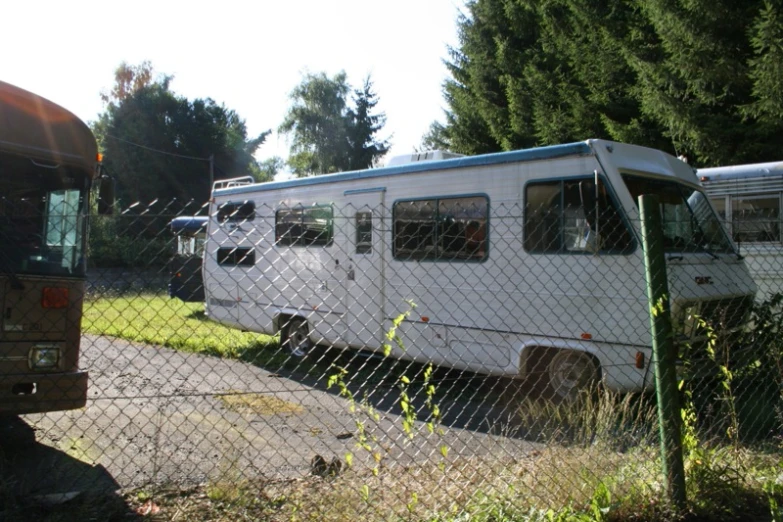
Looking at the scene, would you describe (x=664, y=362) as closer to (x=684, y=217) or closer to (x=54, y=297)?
(x=54, y=297)

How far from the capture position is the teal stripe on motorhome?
21.5 ft

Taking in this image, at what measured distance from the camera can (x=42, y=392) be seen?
13.2 feet

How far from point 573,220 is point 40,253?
4.76m

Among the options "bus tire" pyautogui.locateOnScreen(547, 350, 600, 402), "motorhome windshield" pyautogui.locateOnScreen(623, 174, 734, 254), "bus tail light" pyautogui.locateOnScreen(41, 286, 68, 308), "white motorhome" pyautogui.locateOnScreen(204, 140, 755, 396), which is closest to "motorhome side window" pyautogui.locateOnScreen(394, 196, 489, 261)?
"white motorhome" pyautogui.locateOnScreen(204, 140, 755, 396)

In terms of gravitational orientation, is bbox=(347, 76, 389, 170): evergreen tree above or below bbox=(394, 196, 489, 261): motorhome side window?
above

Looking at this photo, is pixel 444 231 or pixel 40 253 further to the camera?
pixel 444 231

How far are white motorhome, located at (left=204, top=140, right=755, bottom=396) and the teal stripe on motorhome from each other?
16 millimetres

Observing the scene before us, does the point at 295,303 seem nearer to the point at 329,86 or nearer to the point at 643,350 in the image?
the point at 643,350

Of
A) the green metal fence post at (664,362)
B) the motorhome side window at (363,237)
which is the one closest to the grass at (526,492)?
the green metal fence post at (664,362)

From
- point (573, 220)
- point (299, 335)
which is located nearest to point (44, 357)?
point (573, 220)

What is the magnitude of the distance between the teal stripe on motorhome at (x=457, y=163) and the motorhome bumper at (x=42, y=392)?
4616mm

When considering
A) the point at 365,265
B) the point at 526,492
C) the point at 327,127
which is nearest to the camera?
the point at 526,492

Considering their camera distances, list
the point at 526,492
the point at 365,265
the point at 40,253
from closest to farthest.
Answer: the point at 526,492 < the point at 40,253 < the point at 365,265

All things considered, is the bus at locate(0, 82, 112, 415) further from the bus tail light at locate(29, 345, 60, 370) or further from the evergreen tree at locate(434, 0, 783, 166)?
the evergreen tree at locate(434, 0, 783, 166)
